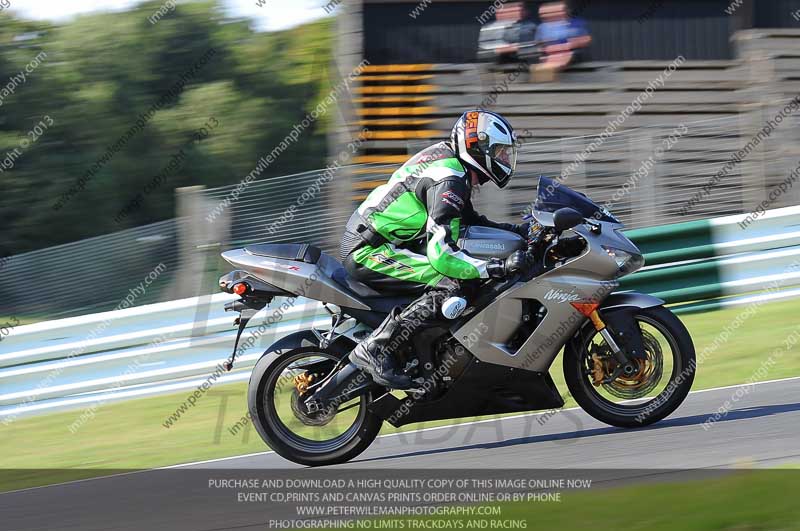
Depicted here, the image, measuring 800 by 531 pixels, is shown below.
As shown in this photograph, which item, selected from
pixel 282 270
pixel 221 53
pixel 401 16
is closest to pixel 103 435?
pixel 282 270

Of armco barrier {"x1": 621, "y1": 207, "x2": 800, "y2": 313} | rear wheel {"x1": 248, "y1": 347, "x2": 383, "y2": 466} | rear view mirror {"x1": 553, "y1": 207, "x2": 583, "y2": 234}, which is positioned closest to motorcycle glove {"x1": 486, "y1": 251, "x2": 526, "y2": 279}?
rear view mirror {"x1": 553, "y1": 207, "x2": 583, "y2": 234}

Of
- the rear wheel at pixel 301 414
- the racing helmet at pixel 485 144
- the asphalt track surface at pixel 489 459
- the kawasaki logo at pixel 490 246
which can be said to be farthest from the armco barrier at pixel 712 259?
the rear wheel at pixel 301 414

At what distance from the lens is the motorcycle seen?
6305 mm

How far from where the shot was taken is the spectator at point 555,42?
13.6 m

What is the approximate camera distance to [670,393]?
6.32m

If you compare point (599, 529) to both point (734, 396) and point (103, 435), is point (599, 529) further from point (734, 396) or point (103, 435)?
point (103, 435)

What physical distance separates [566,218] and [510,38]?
8.05m

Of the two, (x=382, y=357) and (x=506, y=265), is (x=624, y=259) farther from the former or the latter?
(x=382, y=357)

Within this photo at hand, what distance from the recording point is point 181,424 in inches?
344

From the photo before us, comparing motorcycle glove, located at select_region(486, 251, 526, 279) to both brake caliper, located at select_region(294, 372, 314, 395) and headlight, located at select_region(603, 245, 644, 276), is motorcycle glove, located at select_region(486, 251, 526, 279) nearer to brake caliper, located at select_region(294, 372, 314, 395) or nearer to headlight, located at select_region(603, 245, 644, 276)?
headlight, located at select_region(603, 245, 644, 276)

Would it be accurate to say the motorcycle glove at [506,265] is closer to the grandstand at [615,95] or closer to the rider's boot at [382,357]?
the rider's boot at [382,357]

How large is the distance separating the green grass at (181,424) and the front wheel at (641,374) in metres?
1.29

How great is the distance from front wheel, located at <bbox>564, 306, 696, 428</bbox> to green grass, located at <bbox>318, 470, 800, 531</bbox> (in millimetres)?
1300

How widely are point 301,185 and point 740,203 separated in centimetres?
486
